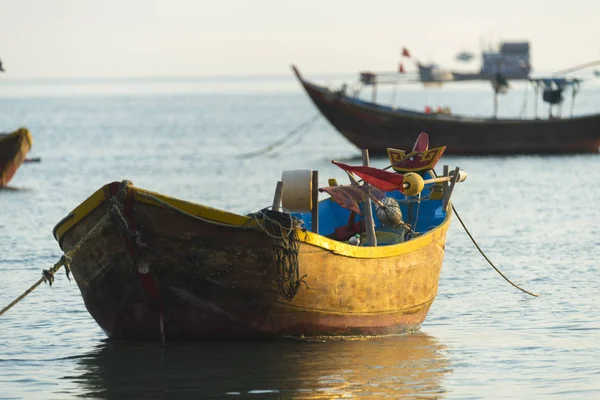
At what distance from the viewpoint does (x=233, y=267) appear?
12953 mm

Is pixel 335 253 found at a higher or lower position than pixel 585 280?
higher

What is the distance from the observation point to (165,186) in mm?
40812

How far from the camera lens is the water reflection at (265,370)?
484 inches

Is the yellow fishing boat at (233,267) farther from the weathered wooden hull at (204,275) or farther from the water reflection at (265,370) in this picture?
the water reflection at (265,370)

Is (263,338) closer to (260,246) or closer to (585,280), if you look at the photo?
(260,246)

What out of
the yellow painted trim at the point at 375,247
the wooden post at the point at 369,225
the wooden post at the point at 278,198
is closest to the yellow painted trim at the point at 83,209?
the wooden post at the point at 278,198

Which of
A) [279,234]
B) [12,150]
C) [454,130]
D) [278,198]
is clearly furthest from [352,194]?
[454,130]

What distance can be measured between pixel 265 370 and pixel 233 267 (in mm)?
1109

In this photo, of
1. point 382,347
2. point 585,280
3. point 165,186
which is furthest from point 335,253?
point 165,186

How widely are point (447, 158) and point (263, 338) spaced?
3741 cm

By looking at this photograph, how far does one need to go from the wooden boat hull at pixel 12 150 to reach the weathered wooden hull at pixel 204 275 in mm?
25134

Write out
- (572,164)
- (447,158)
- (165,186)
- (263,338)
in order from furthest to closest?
(447,158)
(572,164)
(165,186)
(263,338)

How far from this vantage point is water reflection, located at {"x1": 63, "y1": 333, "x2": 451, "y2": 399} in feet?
40.3

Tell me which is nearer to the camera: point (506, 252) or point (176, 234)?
point (176, 234)
